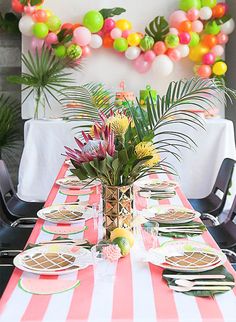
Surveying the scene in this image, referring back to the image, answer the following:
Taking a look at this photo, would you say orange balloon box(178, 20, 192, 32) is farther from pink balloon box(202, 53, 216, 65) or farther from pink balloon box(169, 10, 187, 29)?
pink balloon box(202, 53, 216, 65)

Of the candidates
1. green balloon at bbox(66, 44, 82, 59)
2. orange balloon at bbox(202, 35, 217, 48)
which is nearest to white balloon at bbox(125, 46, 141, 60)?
green balloon at bbox(66, 44, 82, 59)

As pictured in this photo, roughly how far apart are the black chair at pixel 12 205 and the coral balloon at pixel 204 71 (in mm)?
2601

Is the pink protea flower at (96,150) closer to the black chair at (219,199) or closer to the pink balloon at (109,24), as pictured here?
the black chair at (219,199)

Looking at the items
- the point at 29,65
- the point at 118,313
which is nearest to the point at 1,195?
the point at 118,313

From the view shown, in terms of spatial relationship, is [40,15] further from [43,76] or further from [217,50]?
[217,50]

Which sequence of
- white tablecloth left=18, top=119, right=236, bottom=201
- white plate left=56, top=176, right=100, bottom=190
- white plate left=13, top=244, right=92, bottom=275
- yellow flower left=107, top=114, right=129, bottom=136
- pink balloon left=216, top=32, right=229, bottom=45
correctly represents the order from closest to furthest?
white plate left=13, top=244, right=92, bottom=275 → yellow flower left=107, top=114, right=129, bottom=136 → white plate left=56, top=176, right=100, bottom=190 → white tablecloth left=18, top=119, right=236, bottom=201 → pink balloon left=216, top=32, right=229, bottom=45

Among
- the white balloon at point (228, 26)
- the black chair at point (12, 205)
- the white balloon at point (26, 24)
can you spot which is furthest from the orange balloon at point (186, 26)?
the black chair at point (12, 205)

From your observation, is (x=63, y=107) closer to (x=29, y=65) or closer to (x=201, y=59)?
(x=29, y=65)

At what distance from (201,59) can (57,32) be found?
1.53m

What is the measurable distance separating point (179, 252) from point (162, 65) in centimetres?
363

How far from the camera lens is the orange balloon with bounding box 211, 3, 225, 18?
4988 millimetres

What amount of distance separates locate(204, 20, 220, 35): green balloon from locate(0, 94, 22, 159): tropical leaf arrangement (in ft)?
7.46

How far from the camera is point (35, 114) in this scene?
15.9 feet

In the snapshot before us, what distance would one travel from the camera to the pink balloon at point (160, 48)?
4941 mm
